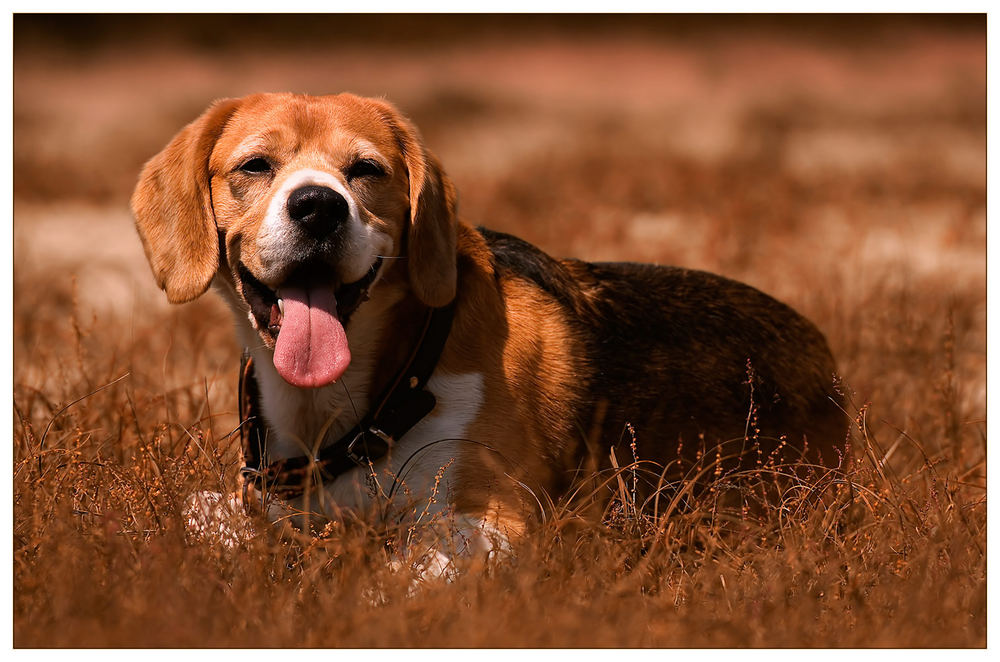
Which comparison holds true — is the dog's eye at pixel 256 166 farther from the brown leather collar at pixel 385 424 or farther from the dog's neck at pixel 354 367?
the brown leather collar at pixel 385 424

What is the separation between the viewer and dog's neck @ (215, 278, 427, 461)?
3641 millimetres

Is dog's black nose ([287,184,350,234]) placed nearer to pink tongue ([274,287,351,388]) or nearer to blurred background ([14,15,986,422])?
pink tongue ([274,287,351,388])

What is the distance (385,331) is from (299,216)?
529 millimetres

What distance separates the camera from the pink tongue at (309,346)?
3.42 m

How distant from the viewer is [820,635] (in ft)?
9.76

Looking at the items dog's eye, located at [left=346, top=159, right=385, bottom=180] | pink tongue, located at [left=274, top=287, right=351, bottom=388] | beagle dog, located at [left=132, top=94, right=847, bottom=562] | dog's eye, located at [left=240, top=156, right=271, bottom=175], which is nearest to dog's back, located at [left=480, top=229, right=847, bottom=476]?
beagle dog, located at [left=132, top=94, right=847, bottom=562]

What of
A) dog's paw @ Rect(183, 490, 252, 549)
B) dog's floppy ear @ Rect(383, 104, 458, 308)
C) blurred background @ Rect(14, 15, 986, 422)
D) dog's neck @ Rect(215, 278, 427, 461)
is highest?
blurred background @ Rect(14, 15, 986, 422)

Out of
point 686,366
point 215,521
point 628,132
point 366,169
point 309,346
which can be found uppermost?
point 628,132

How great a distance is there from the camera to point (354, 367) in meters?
3.68

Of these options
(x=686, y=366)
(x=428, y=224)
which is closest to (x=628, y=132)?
(x=686, y=366)

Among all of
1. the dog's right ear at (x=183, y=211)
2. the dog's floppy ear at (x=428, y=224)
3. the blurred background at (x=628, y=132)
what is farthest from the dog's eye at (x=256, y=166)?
the blurred background at (x=628, y=132)

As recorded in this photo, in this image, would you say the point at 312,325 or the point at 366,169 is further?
the point at 366,169

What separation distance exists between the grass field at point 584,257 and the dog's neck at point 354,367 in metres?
0.29

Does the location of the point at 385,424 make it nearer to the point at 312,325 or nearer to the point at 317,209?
the point at 312,325
